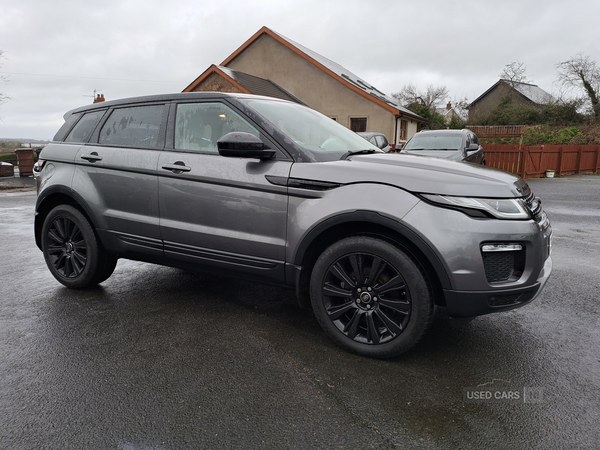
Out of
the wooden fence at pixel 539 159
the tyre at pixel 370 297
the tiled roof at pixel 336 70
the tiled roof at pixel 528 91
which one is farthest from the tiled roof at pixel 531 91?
the tyre at pixel 370 297

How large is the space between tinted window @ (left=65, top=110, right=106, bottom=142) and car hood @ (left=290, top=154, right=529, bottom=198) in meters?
2.28

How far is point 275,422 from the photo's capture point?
2.27 m

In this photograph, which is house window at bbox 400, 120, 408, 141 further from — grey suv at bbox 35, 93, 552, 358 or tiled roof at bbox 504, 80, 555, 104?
tiled roof at bbox 504, 80, 555, 104

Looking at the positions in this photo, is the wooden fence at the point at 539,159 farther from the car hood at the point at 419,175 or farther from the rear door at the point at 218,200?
the rear door at the point at 218,200

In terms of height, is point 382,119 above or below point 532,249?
above

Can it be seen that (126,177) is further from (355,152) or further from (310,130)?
(355,152)

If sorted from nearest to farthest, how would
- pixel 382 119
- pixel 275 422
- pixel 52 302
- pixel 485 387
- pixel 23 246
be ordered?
pixel 275 422
pixel 485 387
pixel 52 302
pixel 23 246
pixel 382 119

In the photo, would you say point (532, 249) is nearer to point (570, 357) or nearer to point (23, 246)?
point (570, 357)

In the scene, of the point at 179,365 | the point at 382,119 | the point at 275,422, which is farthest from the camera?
the point at 382,119

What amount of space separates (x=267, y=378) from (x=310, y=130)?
193 cm

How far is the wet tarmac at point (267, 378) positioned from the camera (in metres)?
2.19

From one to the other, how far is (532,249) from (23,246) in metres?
6.39

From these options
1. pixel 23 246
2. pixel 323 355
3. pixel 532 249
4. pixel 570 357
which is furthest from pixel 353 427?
pixel 23 246

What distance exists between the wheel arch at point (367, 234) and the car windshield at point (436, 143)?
9.14 meters
